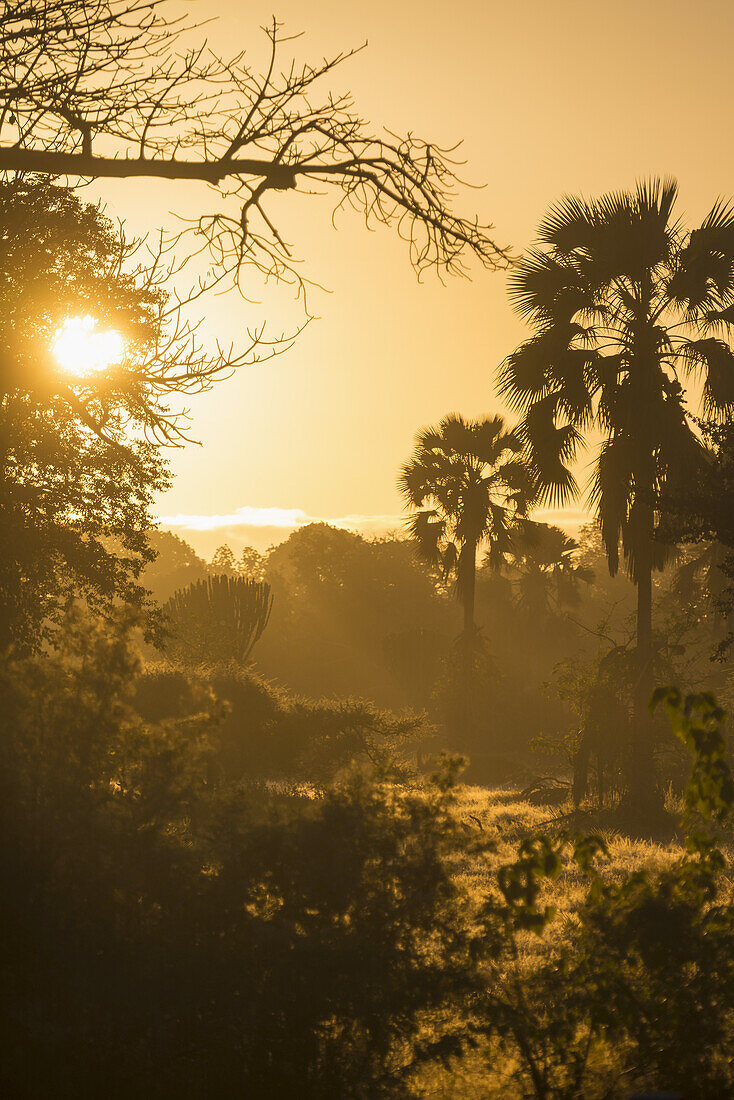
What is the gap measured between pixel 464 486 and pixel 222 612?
10206 millimetres

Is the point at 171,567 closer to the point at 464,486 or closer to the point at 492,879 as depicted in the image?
the point at 464,486

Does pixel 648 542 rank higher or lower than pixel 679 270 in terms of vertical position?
lower

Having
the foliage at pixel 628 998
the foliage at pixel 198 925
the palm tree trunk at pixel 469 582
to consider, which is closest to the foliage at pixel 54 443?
the foliage at pixel 198 925

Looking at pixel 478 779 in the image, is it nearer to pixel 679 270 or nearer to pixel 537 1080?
pixel 679 270

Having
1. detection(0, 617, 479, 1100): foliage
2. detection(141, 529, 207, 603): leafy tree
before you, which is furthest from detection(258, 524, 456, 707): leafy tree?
detection(0, 617, 479, 1100): foliage

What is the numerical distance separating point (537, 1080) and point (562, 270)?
15.3 m

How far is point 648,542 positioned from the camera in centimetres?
1767

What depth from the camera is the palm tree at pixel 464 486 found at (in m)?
31.2

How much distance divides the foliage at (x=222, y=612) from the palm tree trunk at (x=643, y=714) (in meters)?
16.5

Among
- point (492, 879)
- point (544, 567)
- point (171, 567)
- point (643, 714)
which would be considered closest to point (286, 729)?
point (643, 714)

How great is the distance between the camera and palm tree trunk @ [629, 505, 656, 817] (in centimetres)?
1872

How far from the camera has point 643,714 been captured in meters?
18.8

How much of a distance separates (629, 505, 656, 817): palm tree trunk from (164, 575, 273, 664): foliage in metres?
16.5

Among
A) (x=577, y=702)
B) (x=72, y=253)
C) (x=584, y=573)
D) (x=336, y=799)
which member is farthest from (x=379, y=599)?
(x=336, y=799)
